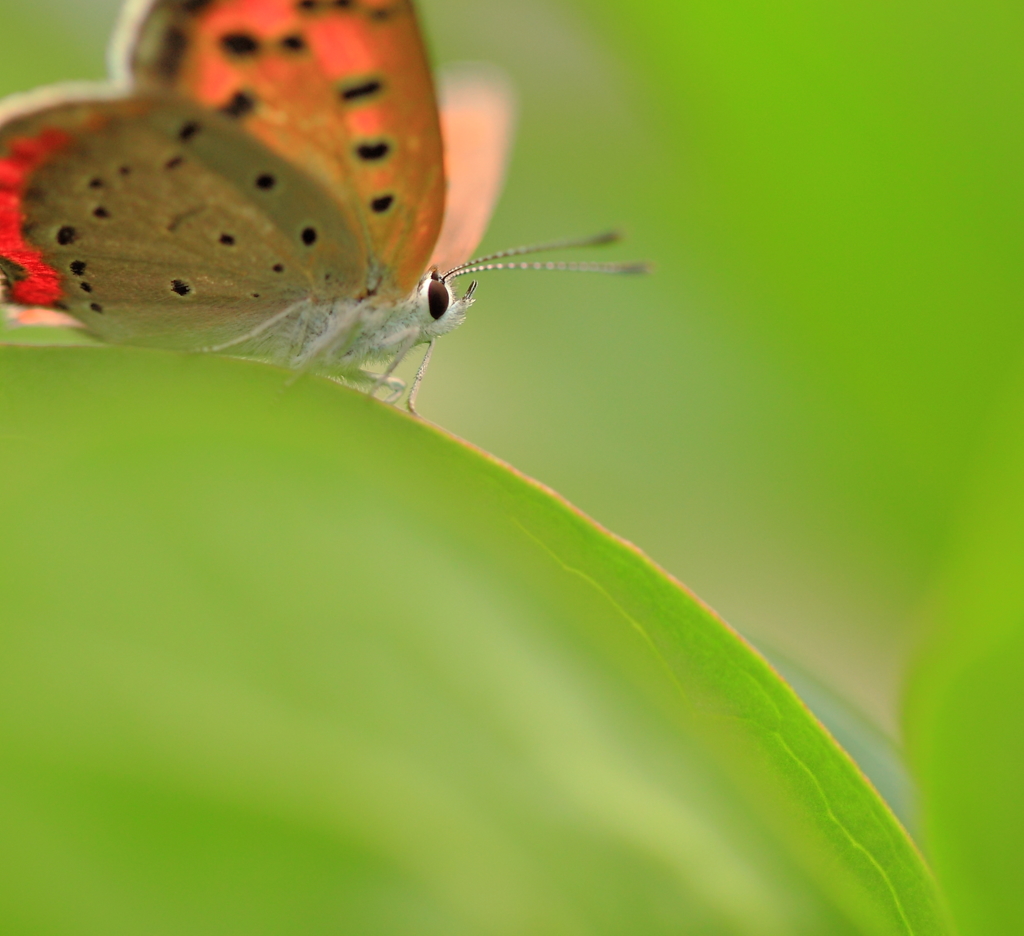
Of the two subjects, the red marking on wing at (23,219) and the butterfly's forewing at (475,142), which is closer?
the red marking on wing at (23,219)

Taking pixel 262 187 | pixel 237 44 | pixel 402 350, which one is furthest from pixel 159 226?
pixel 402 350

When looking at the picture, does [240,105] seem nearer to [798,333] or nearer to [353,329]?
[353,329]

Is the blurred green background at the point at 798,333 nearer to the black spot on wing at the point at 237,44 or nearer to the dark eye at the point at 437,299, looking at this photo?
the dark eye at the point at 437,299

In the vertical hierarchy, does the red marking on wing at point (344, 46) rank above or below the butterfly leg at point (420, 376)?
above

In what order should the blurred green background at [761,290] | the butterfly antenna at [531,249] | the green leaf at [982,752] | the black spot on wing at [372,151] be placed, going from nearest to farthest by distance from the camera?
the green leaf at [982,752] → the blurred green background at [761,290] → the black spot on wing at [372,151] → the butterfly antenna at [531,249]

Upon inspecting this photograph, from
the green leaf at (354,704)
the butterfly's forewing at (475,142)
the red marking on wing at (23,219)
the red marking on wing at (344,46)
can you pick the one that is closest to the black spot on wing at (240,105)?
the red marking on wing at (344,46)

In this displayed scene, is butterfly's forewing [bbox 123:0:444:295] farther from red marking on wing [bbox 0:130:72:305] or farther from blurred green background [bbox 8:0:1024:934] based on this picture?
blurred green background [bbox 8:0:1024:934]

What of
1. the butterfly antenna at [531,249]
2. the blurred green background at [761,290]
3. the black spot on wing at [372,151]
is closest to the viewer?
the blurred green background at [761,290]

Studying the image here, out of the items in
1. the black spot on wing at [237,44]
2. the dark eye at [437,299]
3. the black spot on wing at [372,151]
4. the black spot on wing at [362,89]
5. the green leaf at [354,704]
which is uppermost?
the black spot on wing at [362,89]
